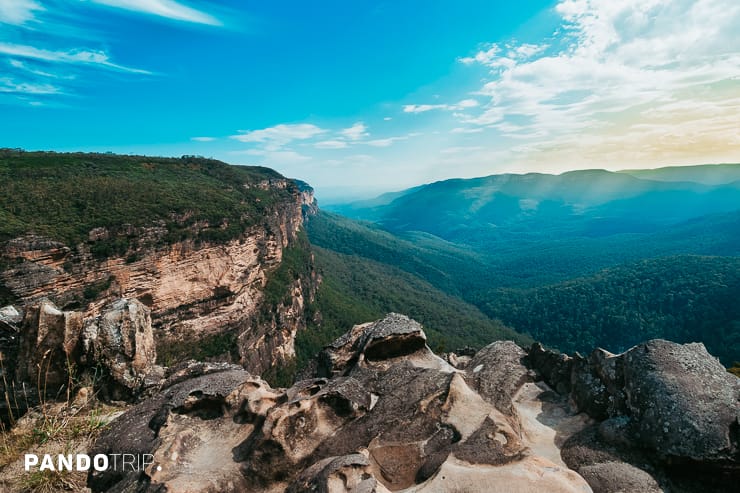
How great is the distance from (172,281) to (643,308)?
12398 cm

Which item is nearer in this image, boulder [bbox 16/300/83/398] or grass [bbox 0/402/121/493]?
grass [bbox 0/402/121/493]

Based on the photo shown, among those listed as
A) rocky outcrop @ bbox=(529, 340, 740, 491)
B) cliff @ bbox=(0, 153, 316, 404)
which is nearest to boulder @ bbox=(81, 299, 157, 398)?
rocky outcrop @ bbox=(529, 340, 740, 491)

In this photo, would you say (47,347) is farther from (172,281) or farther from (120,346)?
(172,281)

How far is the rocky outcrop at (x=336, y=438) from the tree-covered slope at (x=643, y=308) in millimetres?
96316

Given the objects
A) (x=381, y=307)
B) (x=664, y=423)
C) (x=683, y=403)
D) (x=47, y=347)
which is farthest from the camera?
(x=381, y=307)

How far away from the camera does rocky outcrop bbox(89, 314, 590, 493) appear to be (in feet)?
19.7

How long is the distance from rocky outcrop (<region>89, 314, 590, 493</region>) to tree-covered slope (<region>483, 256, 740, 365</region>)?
96316 millimetres

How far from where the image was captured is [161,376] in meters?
11.2

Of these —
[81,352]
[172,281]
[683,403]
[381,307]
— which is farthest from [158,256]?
[381,307]

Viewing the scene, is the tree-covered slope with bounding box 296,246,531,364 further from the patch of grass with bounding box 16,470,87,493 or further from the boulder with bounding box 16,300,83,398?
the patch of grass with bounding box 16,470,87,493

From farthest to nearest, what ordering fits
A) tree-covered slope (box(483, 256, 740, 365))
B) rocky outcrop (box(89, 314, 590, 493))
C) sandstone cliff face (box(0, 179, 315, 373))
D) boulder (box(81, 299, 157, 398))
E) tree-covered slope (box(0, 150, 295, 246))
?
tree-covered slope (box(483, 256, 740, 365)) < tree-covered slope (box(0, 150, 295, 246)) < sandstone cliff face (box(0, 179, 315, 373)) < boulder (box(81, 299, 157, 398)) < rocky outcrop (box(89, 314, 590, 493))

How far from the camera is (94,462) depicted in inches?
287

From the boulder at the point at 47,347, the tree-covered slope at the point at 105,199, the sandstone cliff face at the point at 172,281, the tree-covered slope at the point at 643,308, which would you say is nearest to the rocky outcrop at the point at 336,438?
the boulder at the point at 47,347

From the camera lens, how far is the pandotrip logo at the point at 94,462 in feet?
22.4
